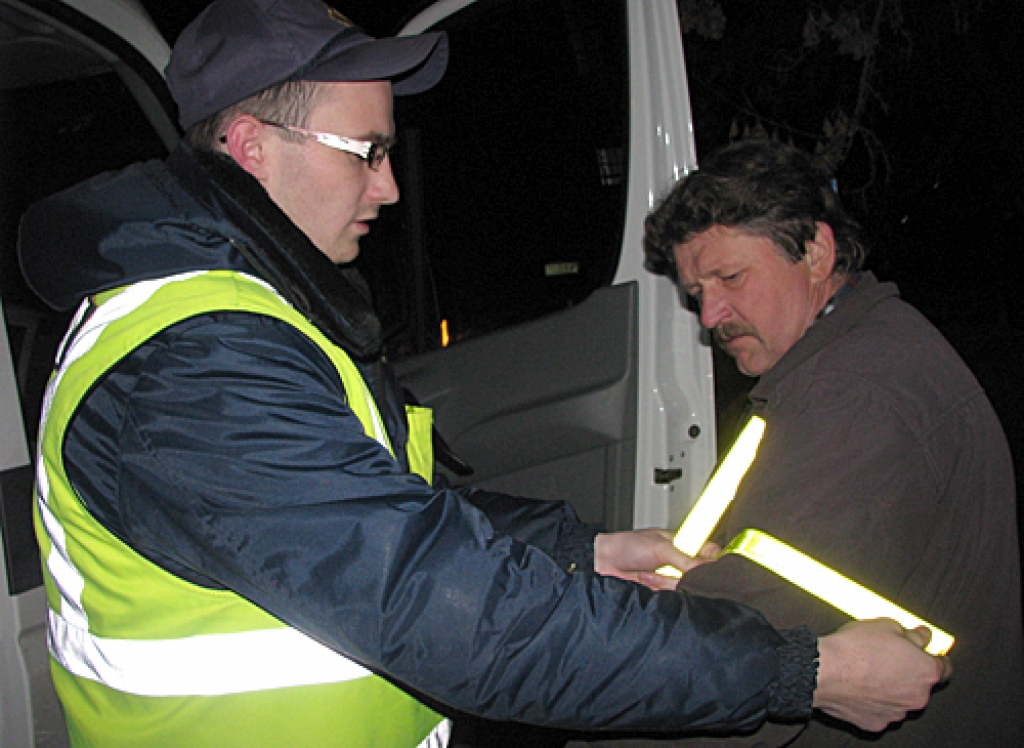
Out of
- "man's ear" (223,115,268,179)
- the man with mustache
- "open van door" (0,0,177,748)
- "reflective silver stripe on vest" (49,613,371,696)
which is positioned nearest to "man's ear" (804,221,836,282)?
the man with mustache

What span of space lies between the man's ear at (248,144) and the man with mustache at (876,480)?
944 millimetres

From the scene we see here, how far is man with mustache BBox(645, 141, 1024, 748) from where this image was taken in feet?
4.52

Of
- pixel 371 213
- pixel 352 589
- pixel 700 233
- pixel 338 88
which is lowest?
pixel 352 589

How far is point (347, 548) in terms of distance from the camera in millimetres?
1070

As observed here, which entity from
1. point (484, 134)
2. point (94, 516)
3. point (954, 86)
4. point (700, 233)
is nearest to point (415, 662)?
point (94, 516)

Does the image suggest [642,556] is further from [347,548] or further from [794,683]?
[347,548]

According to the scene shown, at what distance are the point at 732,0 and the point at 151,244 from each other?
24.8 feet

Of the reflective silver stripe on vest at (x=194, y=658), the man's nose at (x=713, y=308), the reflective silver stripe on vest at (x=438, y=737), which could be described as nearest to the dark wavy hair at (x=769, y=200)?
the man's nose at (x=713, y=308)

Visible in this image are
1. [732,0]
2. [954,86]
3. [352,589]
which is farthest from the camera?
[954,86]

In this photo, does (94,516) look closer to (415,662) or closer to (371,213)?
(415,662)

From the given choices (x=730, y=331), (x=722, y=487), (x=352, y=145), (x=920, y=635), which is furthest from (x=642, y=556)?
(x=352, y=145)

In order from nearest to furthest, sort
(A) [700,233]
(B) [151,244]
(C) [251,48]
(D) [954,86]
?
(B) [151,244] → (C) [251,48] → (A) [700,233] → (D) [954,86]

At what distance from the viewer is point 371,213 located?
1.54 metres

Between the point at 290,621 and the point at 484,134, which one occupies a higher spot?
the point at 484,134
